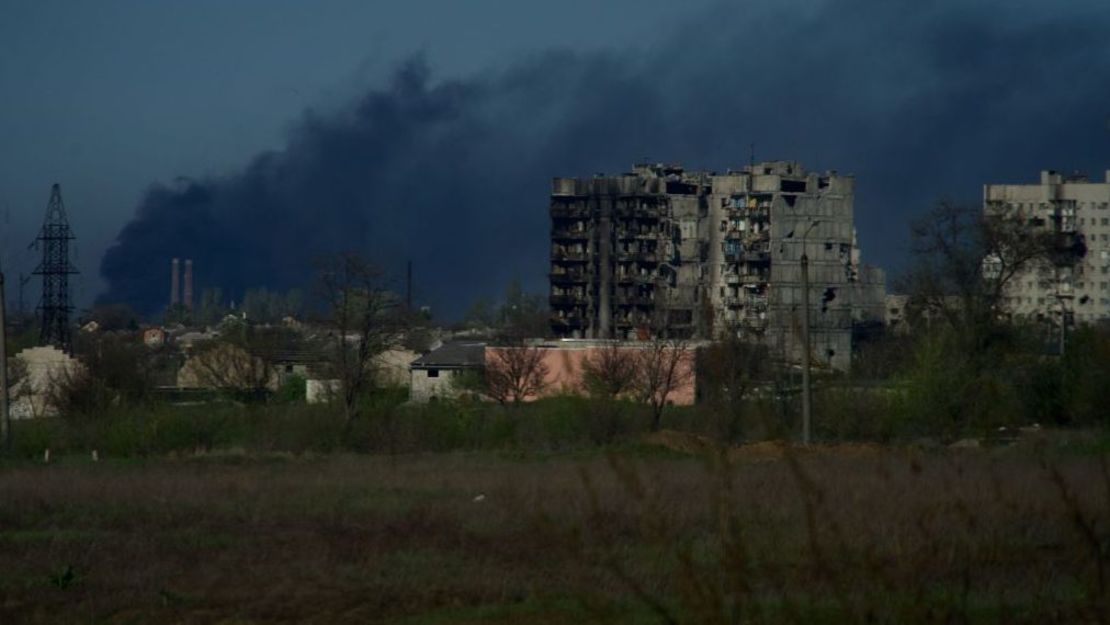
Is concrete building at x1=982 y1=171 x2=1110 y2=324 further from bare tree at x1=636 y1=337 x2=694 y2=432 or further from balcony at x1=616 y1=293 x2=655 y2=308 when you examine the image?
bare tree at x1=636 y1=337 x2=694 y2=432

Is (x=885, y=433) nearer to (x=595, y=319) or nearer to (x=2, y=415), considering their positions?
(x=2, y=415)

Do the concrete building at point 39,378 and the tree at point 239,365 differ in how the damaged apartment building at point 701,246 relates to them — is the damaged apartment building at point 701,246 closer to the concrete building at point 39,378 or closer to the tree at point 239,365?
the tree at point 239,365

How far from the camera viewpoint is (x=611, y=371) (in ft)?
163

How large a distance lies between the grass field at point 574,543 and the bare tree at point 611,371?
21473 millimetres

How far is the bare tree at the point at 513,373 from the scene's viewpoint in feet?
177

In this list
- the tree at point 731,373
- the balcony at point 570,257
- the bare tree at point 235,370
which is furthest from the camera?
the balcony at point 570,257

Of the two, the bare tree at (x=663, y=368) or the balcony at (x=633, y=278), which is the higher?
the balcony at (x=633, y=278)

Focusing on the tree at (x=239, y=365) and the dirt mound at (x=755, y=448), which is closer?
the dirt mound at (x=755, y=448)

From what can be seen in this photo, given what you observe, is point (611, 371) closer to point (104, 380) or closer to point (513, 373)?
point (513, 373)

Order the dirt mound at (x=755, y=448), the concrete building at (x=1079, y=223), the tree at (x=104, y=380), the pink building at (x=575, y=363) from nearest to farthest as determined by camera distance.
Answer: the dirt mound at (x=755, y=448)
the tree at (x=104, y=380)
the pink building at (x=575, y=363)
the concrete building at (x=1079, y=223)

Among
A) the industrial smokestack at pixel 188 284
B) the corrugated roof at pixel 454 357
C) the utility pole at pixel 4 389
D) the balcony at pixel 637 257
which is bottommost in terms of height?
the utility pole at pixel 4 389

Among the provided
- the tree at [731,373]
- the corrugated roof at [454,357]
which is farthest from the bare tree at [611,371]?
the corrugated roof at [454,357]

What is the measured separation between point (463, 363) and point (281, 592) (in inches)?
1784

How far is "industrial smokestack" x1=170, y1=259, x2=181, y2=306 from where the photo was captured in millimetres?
183125
